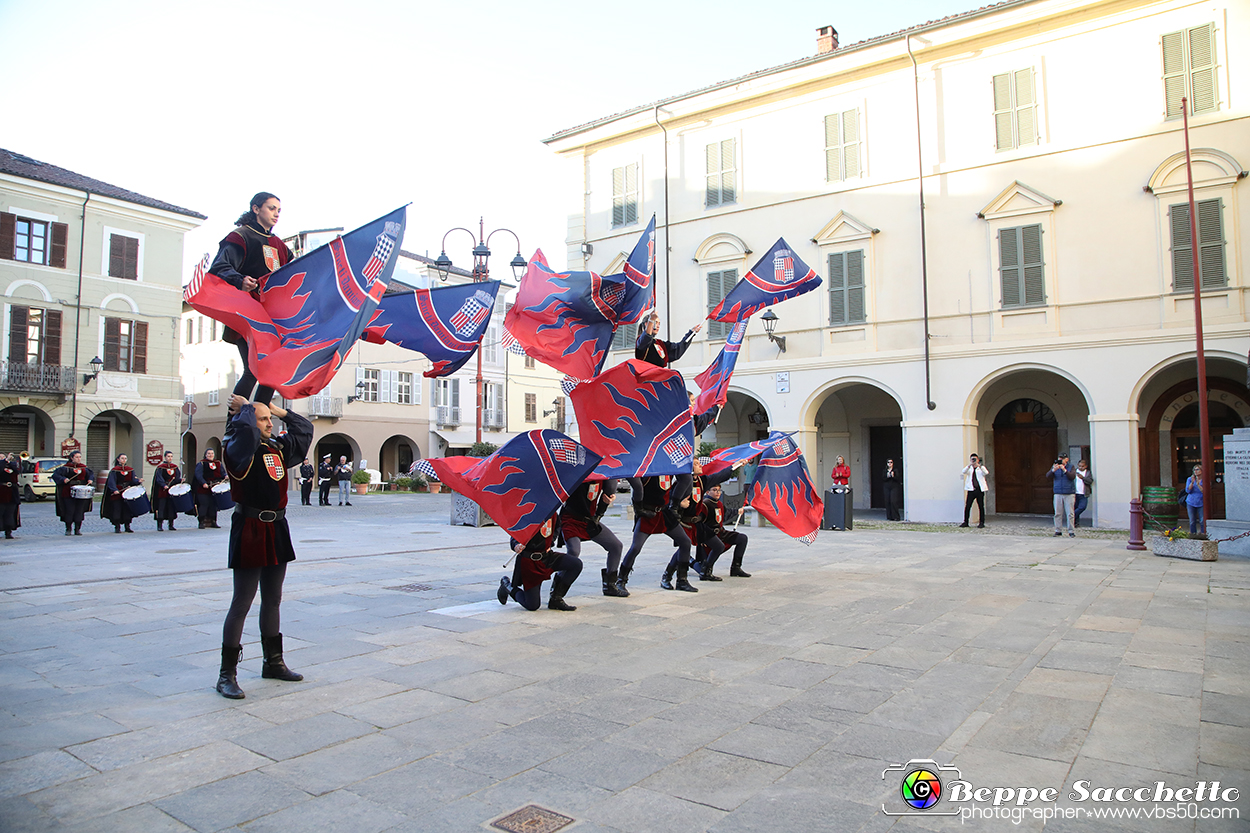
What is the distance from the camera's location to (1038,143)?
19.7 meters

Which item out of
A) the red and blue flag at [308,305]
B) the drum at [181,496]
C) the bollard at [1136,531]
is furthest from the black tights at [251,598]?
the drum at [181,496]

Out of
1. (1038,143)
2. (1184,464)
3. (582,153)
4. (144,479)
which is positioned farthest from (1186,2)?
(144,479)

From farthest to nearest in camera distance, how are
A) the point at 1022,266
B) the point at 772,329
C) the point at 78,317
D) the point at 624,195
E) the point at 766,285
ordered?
the point at 78,317, the point at 624,195, the point at 772,329, the point at 1022,266, the point at 766,285

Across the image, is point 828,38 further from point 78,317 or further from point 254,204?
point 78,317

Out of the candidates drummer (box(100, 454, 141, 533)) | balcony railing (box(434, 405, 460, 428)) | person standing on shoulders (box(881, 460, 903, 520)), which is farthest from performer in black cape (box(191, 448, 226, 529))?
balcony railing (box(434, 405, 460, 428))

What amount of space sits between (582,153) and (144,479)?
872 inches

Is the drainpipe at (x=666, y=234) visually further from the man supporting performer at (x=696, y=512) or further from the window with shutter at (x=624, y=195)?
the man supporting performer at (x=696, y=512)

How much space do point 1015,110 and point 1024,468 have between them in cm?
961

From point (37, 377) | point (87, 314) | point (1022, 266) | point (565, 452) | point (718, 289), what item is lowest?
point (565, 452)

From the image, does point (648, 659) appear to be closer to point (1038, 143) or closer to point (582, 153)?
point (1038, 143)

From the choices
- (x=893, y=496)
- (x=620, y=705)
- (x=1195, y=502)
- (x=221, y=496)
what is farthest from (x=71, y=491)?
(x=1195, y=502)

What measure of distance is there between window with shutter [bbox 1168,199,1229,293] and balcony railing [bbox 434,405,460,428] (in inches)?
1521

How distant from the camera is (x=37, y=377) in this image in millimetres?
29938

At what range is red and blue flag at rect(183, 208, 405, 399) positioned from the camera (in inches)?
205
